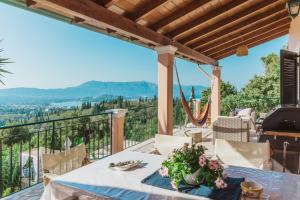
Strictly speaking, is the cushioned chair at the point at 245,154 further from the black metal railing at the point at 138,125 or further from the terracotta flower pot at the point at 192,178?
the black metal railing at the point at 138,125

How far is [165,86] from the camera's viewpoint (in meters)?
4.41

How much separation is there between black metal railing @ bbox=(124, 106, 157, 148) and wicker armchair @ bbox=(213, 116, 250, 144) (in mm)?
1777

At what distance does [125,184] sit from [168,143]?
39.1 inches

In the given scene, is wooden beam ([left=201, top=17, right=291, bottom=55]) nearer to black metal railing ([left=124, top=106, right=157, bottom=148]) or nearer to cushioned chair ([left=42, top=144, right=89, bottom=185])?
black metal railing ([left=124, top=106, right=157, bottom=148])

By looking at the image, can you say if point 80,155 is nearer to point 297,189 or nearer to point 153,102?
point 297,189

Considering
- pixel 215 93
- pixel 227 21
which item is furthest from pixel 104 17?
pixel 215 93

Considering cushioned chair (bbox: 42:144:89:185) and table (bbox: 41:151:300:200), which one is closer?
table (bbox: 41:151:300:200)

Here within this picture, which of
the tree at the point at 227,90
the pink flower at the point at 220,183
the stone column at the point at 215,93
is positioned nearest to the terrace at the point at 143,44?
the pink flower at the point at 220,183

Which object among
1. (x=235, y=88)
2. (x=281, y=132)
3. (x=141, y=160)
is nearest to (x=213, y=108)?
(x=235, y=88)

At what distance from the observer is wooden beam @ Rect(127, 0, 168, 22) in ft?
10.3

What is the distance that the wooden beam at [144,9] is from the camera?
3154 mm

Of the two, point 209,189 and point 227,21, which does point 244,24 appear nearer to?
point 227,21

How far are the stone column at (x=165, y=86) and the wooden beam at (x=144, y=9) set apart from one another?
3.41 feet

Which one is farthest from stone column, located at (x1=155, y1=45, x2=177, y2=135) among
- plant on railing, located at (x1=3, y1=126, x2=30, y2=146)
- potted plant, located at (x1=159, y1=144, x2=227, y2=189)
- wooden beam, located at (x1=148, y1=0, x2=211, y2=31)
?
potted plant, located at (x1=159, y1=144, x2=227, y2=189)
